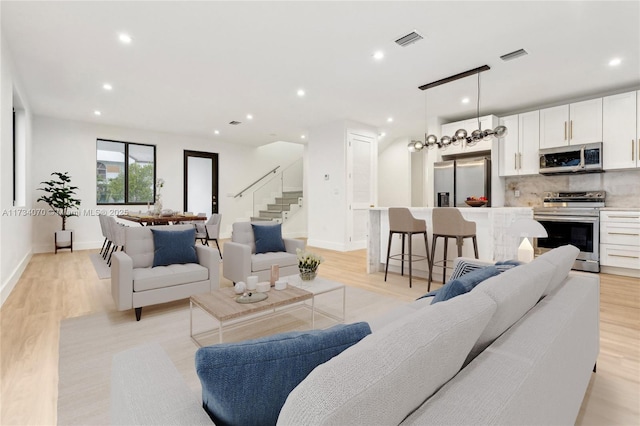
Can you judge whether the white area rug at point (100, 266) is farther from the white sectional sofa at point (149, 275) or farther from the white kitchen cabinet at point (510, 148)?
the white kitchen cabinet at point (510, 148)

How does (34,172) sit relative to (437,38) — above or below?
below

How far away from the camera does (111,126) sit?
7395 millimetres

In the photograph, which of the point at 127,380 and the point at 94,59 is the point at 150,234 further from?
the point at 127,380

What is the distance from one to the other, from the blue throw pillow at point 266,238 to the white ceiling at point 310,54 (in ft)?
7.06

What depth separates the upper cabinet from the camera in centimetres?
503

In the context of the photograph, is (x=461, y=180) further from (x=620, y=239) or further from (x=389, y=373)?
(x=389, y=373)

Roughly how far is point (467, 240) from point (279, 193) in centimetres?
674

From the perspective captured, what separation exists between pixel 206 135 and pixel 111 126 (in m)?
2.12

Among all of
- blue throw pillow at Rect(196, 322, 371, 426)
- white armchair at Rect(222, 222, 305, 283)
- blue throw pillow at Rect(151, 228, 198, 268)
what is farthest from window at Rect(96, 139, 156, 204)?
blue throw pillow at Rect(196, 322, 371, 426)

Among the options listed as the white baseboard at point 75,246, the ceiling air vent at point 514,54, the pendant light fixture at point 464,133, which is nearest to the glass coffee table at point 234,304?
the pendant light fixture at point 464,133

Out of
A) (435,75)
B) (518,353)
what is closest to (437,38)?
(435,75)

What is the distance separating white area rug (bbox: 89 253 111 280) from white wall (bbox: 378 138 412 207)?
7118mm

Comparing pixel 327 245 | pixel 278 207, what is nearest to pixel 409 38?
pixel 327 245

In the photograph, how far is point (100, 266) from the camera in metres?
5.23
